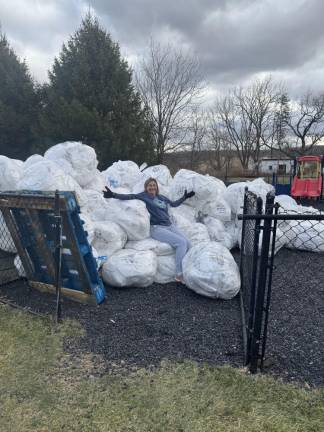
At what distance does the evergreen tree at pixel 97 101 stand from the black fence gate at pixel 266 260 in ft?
23.6

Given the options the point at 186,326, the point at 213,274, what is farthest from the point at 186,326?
the point at 213,274

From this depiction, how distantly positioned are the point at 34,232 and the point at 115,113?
9009 mm

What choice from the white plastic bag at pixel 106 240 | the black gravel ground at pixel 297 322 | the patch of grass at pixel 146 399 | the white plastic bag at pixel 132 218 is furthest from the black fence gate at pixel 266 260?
the white plastic bag at pixel 106 240

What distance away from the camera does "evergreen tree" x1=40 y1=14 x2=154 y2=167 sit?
35.1ft

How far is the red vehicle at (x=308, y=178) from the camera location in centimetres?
1264

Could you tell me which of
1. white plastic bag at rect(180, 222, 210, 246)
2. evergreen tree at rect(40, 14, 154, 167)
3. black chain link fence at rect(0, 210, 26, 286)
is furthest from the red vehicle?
black chain link fence at rect(0, 210, 26, 286)

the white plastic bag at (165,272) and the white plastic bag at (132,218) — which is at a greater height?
the white plastic bag at (132,218)

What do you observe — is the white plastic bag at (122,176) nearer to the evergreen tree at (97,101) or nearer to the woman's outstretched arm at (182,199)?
the woman's outstretched arm at (182,199)

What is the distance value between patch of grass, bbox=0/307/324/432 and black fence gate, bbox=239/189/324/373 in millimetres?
304

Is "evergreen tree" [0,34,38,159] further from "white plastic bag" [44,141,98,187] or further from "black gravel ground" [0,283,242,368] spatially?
"black gravel ground" [0,283,242,368]

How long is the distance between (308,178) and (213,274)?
11.0 metres

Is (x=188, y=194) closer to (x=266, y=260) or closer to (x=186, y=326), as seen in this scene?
(x=186, y=326)

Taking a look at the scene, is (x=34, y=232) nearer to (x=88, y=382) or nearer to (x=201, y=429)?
(x=88, y=382)

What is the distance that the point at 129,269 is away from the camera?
3.73 m
